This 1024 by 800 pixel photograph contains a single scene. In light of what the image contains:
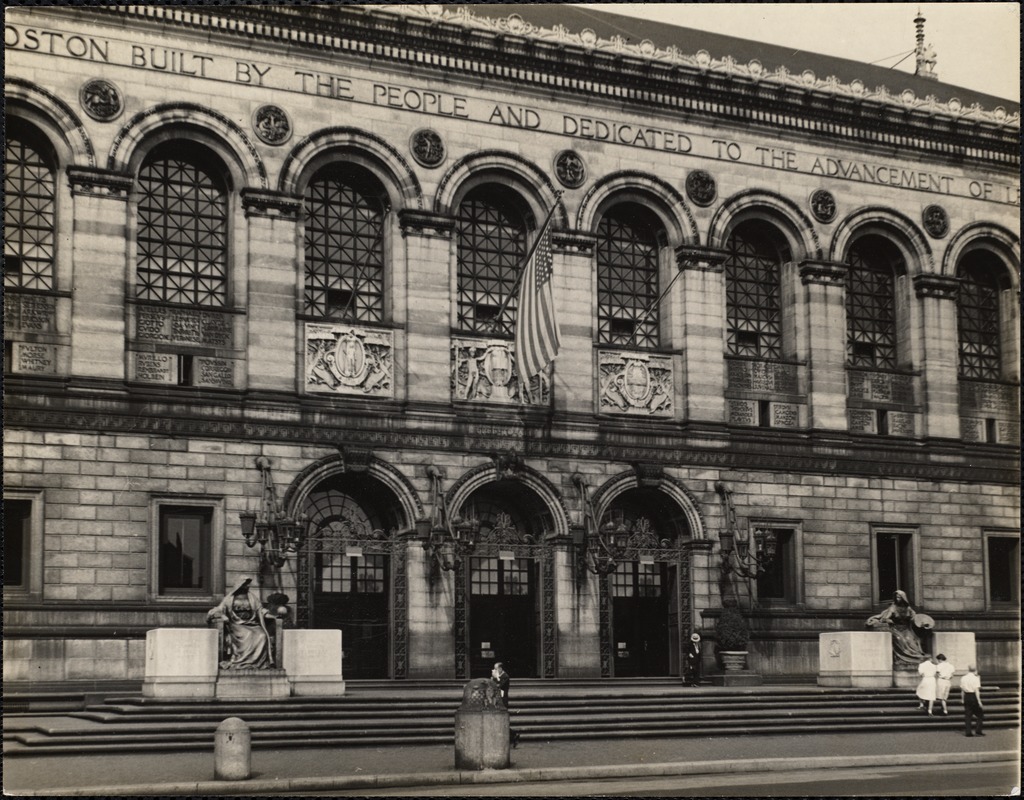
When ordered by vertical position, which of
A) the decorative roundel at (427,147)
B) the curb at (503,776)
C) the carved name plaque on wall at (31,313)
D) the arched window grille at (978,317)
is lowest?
the curb at (503,776)

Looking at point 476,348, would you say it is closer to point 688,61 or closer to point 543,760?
point 688,61

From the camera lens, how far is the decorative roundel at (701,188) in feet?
142

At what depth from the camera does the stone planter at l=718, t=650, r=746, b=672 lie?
129 feet

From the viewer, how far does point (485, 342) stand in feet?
132

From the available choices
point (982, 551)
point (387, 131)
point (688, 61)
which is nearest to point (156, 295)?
point (387, 131)

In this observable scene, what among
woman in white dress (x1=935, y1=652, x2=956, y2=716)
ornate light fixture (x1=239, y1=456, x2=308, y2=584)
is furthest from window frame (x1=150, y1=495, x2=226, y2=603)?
woman in white dress (x1=935, y1=652, x2=956, y2=716)

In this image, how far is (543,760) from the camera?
1075 inches

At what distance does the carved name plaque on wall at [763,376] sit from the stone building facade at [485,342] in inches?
4.8

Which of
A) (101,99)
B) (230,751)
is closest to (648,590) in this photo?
(101,99)

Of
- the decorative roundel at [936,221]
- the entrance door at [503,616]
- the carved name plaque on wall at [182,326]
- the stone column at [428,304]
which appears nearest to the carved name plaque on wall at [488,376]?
the stone column at [428,304]

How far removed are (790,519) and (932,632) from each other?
5.26 meters

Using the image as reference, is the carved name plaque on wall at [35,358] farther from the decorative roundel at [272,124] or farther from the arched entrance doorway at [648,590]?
the arched entrance doorway at [648,590]

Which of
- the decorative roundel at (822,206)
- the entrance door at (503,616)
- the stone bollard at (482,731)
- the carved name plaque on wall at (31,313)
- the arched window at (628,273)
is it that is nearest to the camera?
the stone bollard at (482,731)

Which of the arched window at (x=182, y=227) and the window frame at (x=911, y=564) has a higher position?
the arched window at (x=182, y=227)
